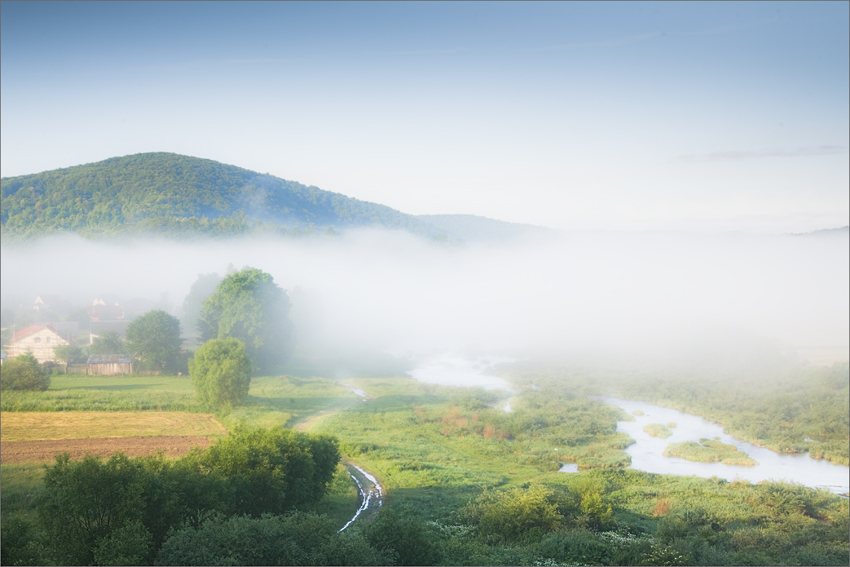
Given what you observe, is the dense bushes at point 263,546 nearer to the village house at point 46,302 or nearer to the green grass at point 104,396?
the green grass at point 104,396

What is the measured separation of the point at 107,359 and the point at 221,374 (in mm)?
11454

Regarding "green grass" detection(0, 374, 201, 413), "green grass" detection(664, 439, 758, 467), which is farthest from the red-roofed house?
"green grass" detection(664, 439, 758, 467)

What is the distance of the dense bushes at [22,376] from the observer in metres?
24.0

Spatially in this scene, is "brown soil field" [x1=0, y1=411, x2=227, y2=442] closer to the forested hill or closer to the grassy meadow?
the grassy meadow

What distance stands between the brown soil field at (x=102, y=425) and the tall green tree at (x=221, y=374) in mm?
1199

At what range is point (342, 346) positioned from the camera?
4444cm

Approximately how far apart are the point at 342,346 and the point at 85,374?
1964cm

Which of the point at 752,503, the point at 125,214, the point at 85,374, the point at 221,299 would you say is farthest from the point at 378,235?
the point at 752,503

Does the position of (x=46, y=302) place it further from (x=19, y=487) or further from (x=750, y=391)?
(x=750, y=391)

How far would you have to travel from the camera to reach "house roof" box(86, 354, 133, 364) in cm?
2986

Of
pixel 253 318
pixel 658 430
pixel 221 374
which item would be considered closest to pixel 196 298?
pixel 253 318

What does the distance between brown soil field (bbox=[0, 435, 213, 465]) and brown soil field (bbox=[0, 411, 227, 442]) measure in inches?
20.1

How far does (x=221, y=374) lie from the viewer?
23.8m

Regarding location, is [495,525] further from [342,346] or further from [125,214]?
[125,214]
